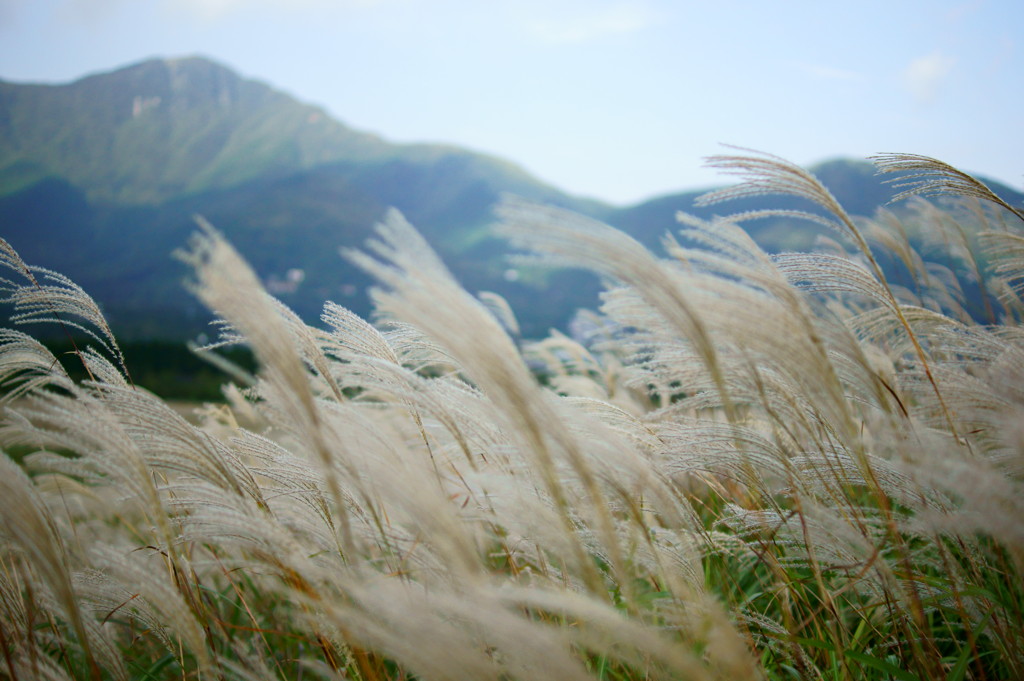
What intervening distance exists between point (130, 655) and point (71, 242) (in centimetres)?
22059

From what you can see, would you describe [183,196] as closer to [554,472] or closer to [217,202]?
[217,202]

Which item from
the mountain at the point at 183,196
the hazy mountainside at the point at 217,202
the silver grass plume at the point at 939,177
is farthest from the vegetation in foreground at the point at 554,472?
the mountain at the point at 183,196

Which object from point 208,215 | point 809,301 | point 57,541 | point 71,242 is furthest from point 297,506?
point 71,242

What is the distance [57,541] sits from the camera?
1.42 m

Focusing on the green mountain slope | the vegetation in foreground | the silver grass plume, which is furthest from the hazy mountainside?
the vegetation in foreground

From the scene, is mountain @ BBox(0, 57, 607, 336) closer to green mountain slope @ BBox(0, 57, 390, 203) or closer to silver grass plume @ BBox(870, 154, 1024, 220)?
green mountain slope @ BBox(0, 57, 390, 203)

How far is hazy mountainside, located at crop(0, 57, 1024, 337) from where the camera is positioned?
411ft

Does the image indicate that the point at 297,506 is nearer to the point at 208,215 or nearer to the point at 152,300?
the point at 152,300

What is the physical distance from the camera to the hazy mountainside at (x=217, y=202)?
125m

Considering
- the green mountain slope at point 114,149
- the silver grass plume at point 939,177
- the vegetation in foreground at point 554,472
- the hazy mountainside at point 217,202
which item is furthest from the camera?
the green mountain slope at point 114,149

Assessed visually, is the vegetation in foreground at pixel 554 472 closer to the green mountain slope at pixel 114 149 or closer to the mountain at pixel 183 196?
the mountain at pixel 183 196

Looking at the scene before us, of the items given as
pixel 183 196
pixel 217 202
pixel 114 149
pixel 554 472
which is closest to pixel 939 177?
pixel 554 472

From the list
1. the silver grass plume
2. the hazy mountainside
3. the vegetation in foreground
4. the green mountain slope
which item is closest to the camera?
the vegetation in foreground

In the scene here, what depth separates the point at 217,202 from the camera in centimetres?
17575
